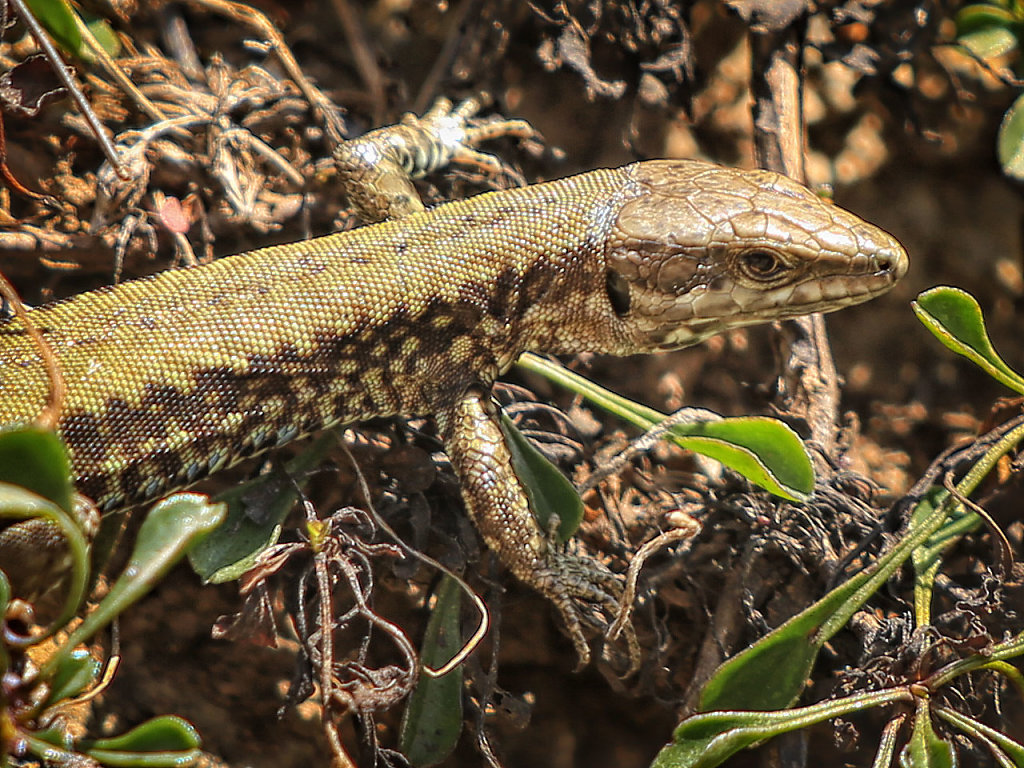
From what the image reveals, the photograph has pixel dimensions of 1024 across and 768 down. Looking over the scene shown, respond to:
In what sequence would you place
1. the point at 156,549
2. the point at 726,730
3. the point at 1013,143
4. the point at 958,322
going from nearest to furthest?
the point at 156,549, the point at 726,730, the point at 958,322, the point at 1013,143

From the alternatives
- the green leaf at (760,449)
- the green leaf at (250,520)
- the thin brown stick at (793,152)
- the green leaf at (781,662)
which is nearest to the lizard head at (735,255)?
the thin brown stick at (793,152)

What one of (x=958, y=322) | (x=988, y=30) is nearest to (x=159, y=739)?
(x=958, y=322)

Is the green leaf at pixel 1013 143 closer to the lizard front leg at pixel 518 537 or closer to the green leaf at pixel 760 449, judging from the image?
the green leaf at pixel 760 449

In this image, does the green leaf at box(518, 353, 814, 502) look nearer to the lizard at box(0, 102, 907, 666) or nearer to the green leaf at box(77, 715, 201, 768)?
the lizard at box(0, 102, 907, 666)

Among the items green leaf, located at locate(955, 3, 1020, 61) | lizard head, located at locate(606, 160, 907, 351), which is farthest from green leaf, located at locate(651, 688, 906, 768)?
green leaf, located at locate(955, 3, 1020, 61)

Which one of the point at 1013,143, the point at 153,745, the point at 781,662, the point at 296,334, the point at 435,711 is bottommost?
the point at 435,711

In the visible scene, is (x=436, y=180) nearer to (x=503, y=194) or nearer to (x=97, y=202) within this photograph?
(x=503, y=194)

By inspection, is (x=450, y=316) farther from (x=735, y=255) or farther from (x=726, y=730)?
(x=726, y=730)
